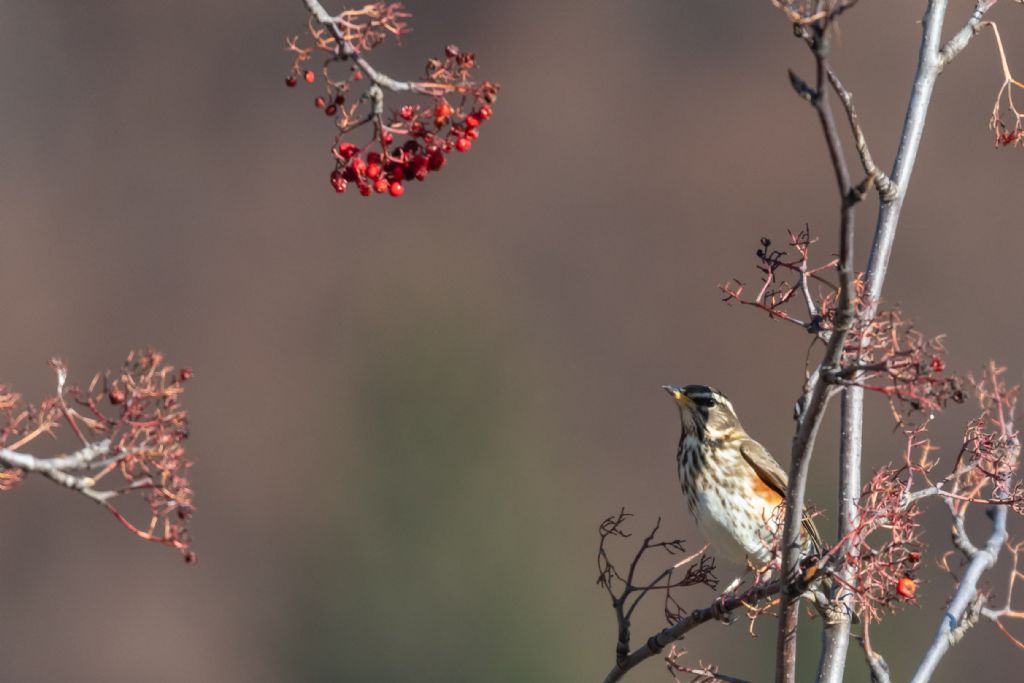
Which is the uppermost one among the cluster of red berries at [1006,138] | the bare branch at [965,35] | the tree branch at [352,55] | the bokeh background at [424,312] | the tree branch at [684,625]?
the bokeh background at [424,312]

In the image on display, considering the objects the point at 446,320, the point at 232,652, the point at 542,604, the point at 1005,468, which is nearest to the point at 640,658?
the point at 1005,468

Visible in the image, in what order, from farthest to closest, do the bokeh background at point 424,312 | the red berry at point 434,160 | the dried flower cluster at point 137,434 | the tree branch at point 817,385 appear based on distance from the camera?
the bokeh background at point 424,312 → the red berry at point 434,160 → the dried flower cluster at point 137,434 → the tree branch at point 817,385

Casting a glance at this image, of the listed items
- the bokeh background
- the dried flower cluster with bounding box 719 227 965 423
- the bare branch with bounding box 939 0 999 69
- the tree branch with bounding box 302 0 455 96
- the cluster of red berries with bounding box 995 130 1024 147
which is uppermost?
the bokeh background

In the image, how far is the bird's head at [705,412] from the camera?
4531 mm

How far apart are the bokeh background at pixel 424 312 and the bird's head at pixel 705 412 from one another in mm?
8329

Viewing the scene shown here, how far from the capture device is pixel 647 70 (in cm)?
1986

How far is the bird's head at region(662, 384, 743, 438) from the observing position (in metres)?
4.53

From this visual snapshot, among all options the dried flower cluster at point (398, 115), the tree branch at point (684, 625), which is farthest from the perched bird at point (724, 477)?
the dried flower cluster at point (398, 115)

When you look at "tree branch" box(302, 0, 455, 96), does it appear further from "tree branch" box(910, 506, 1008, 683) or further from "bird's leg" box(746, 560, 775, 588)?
"tree branch" box(910, 506, 1008, 683)

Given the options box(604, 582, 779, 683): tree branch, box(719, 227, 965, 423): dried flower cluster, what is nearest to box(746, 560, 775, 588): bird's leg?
box(604, 582, 779, 683): tree branch

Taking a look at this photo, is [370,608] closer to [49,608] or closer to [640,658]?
[49,608]

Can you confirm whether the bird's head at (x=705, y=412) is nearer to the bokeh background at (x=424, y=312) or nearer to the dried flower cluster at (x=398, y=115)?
the dried flower cluster at (x=398, y=115)

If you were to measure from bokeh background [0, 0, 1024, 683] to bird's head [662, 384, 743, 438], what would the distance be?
8.33 m

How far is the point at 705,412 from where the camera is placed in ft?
14.9
